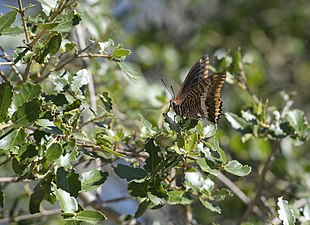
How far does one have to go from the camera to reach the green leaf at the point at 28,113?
1016mm

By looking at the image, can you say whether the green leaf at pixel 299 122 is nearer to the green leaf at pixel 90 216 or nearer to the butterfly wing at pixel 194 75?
the butterfly wing at pixel 194 75

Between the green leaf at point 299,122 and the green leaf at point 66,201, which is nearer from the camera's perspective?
the green leaf at point 66,201

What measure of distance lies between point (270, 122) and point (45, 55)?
666mm

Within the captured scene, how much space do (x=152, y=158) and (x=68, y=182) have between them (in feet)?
0.53

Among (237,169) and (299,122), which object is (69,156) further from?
(299,122)

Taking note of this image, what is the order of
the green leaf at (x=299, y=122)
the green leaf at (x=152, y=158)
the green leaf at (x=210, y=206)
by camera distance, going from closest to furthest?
the green leaf at (x=152, y=158) < the green leaf at (x=210, y=206) < the green leaf at (x=299, y=122)

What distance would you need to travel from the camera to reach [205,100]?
120 centimetres

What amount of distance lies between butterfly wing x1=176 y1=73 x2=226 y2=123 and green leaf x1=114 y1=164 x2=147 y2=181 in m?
0.15

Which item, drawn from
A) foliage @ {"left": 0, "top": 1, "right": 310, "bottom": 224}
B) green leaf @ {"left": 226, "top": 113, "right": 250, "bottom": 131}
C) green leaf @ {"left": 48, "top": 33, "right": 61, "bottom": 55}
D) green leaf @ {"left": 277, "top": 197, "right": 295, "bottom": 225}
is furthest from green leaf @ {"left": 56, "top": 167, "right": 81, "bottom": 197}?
green leaf @ {"left": 226, "top": 113, "right": 250, "bottom": 131}

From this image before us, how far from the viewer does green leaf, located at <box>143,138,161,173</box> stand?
110cm

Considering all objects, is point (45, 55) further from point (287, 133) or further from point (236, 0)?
point (236, 0)

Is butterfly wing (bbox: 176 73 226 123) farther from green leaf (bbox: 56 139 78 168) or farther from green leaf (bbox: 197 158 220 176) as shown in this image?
green leaf (bbox: 56 139 78 168)

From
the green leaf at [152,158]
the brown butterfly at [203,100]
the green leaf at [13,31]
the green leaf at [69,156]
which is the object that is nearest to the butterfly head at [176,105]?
the brown butterfly at [203,100]

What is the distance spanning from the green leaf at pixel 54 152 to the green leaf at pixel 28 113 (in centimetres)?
6
